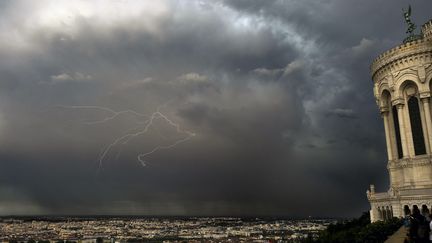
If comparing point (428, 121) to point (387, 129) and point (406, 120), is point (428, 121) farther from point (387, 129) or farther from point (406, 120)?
point (387, 129)

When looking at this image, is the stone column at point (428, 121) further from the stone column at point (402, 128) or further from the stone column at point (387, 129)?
the stone column at point (387, 129)

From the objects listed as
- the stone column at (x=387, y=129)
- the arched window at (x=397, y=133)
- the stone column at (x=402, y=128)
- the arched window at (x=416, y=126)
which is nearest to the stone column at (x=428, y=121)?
the arched window at (x=416, y=126)

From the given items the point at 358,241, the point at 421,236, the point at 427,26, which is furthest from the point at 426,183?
the point at 421,236

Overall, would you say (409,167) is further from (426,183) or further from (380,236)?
(380,236)

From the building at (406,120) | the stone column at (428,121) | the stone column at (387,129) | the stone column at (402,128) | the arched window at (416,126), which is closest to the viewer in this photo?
the building at (406,120)

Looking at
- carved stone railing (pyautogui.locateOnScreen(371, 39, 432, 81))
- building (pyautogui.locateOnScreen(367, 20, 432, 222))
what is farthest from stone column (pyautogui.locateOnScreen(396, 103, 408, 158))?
carved stone railing (pyautogui.locateOnScreen(371, 39, 432, 81))

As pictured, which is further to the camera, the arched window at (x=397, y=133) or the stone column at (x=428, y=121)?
the arched window at (x=397, y=133)

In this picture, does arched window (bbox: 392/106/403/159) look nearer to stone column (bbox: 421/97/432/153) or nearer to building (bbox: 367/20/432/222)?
building (bbox: 367/20/432/222)

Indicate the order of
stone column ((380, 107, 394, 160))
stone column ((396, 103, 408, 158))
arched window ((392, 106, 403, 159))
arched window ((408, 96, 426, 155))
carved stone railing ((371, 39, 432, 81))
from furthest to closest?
stone column ((380, 107, 394, 160)) → arched window ((392, 106, 403, 159)) → stone column ((396, 103, 408, 158)) → arched window ((408, 96, 426, 155)) → carved stone railing ((371, 39, 432, 81))
